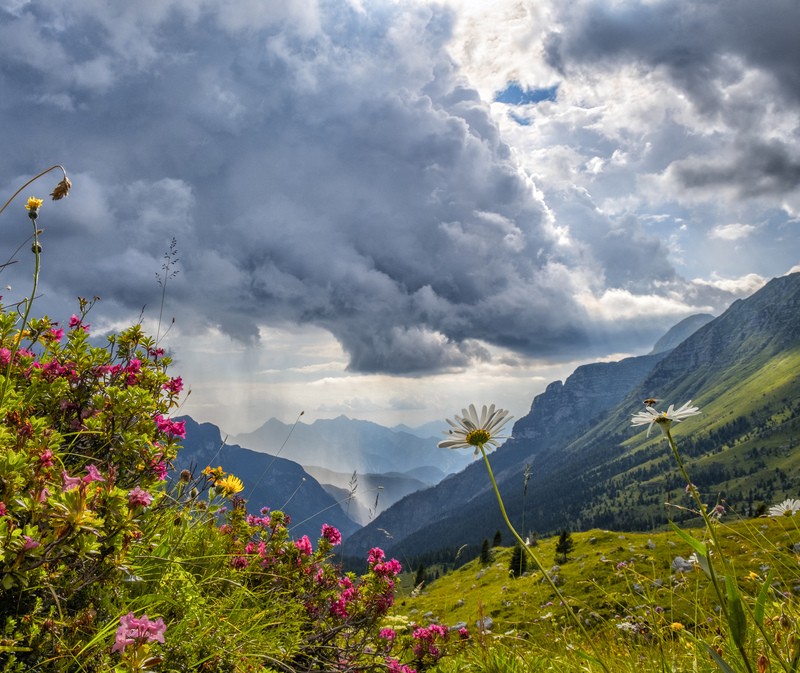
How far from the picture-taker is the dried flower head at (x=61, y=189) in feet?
11.7

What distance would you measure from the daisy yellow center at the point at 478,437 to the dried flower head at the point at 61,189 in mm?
3245

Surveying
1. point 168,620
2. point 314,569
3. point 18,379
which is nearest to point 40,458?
point 168,620

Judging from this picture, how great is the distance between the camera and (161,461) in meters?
4.54

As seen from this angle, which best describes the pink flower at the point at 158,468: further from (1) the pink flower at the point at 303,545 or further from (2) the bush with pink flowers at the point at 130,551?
(1) the pink flower at the point at 303,545

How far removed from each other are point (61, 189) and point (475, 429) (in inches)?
131

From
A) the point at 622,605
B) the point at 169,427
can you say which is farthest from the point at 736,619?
the point at 169,427

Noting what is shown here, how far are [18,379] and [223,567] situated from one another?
255 centimetres

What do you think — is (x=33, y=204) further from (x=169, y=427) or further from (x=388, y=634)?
(x=388, y=634)

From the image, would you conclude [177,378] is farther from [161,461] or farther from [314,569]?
[314,569]

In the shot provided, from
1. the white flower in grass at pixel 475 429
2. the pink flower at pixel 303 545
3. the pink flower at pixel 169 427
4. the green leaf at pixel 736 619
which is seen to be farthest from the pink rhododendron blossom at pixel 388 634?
the green leaf at pixel 736 619

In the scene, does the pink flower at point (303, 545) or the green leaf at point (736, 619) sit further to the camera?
the pink flower at point (303, 545)

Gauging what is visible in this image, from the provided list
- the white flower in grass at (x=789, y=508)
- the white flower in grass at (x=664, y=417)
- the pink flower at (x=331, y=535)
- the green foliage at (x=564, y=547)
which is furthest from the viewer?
the green foliage at (x=564, y=547)

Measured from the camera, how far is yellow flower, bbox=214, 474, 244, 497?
615 cm

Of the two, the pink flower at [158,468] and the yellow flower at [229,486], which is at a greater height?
the pink flower at [158,468]
